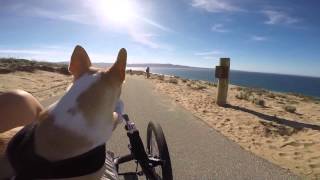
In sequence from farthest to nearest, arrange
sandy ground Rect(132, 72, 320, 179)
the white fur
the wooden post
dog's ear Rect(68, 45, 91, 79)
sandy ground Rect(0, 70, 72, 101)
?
sandy ground Rect(0, 70, 72, 101) → the wooden post → sandy ground Rect(132, 72, 320, 179) → dog's ear Rect(68, 45, 91, 79) → the white fur

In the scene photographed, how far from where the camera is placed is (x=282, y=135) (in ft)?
29.4

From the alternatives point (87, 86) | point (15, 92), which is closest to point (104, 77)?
point (87, 86)

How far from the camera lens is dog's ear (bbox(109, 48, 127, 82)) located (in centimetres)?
176

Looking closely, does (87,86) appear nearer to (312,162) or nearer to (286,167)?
(286,167)

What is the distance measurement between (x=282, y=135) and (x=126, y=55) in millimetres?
7922

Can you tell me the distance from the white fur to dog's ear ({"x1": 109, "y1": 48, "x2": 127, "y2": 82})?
8cm

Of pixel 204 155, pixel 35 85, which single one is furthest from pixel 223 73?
pixel 35 85

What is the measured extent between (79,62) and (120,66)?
23 cm

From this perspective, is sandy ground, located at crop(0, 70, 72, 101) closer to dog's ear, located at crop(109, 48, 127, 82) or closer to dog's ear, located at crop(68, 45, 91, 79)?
dog's ear, located at crop(68, 45, 91, 79)

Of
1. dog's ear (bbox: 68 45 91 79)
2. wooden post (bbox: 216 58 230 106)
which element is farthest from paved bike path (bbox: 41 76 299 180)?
wooden post (bbox: 216 58 230 106)

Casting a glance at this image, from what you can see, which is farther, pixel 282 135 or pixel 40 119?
pixel 282 135

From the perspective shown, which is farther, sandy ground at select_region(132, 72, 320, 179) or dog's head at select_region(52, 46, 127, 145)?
sandy ground at select_region(132, 72, 320, 179)

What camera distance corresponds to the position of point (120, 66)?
1.78 metres

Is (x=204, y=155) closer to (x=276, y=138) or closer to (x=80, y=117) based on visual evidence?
(x=276, y=138)
